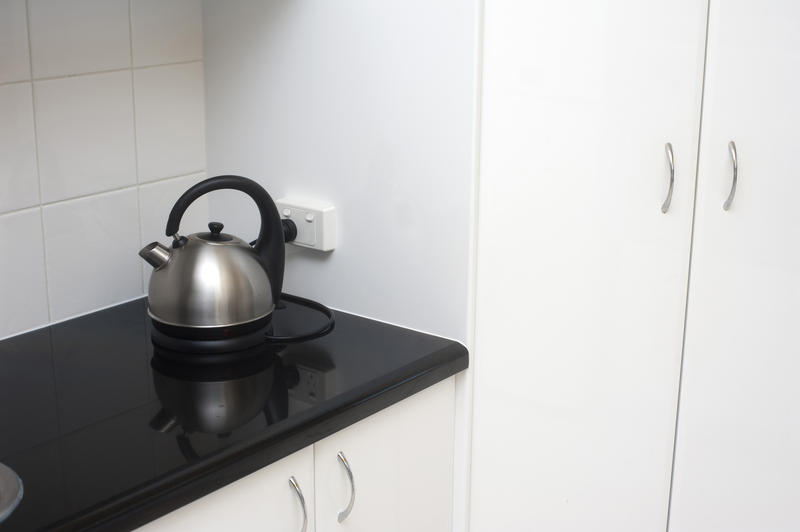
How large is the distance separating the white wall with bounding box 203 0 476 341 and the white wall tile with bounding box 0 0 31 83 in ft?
1.30

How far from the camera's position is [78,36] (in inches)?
62.5

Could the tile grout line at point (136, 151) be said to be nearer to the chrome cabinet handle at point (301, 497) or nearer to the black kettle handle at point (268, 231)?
the black kettle handle at point (268, 231)

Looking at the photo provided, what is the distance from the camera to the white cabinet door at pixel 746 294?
1.41m

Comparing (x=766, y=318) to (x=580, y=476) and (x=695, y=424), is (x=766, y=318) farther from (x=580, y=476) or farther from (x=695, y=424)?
(x=580, y=476)

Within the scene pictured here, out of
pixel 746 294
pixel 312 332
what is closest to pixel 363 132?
pixel 312 332

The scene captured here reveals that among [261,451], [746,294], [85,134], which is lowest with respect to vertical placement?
[261,451]

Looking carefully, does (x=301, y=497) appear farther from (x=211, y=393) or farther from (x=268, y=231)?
(x=268, y=231)

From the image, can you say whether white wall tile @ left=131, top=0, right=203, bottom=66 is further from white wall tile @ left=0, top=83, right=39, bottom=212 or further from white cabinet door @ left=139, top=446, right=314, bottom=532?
white cabinet door @ left=139, top=446, right=314, bottom=532

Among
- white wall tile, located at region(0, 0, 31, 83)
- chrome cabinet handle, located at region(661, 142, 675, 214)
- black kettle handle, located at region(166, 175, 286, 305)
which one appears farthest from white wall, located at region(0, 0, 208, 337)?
chrome cabinet handle, located at region(661, 142, 675, 214)

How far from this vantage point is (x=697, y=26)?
4.66 ft

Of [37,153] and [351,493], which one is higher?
[37,153]

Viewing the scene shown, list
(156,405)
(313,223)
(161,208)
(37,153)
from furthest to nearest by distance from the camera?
1. (161,208)
2. (313,223)
3. (37,153)
4. (156,405)

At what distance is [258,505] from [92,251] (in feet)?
2.22

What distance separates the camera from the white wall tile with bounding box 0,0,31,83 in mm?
1471
